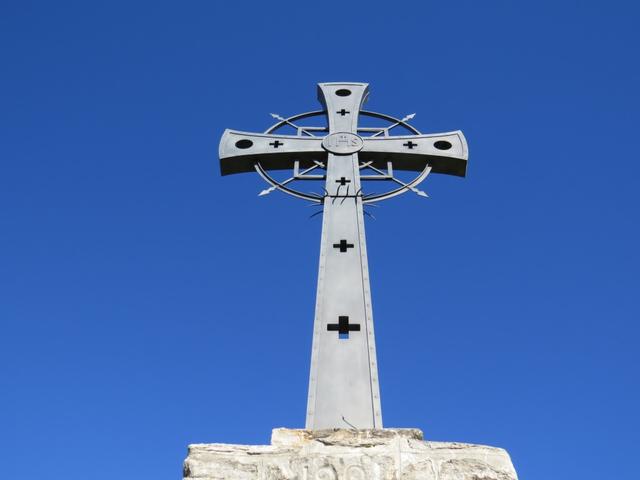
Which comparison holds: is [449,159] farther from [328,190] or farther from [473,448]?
[473,448]

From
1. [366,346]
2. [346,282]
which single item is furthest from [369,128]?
[366,346]

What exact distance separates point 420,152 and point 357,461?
4.06 meters

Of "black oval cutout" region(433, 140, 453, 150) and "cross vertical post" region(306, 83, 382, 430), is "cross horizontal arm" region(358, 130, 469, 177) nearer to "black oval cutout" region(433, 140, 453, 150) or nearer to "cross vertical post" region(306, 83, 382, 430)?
"black oval cutout" region(433, 140, 453, 150)

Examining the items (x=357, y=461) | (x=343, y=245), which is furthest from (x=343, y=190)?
(x=357, y=461)

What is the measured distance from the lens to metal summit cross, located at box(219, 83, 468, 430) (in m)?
5.21

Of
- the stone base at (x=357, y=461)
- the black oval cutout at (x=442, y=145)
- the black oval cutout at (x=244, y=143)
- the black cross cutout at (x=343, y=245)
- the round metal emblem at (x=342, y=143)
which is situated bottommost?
the stone base at (x=357, y=461)

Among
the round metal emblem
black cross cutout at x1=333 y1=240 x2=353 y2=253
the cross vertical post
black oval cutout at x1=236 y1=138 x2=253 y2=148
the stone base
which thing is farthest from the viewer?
black oval cutout at x1=236 y1=138 x2=253 y2=148

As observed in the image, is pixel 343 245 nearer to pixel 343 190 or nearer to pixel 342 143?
pixel 343 190

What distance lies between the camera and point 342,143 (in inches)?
289

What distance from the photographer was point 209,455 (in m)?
4.07

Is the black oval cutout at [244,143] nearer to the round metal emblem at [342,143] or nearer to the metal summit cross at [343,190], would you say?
the metal summit cross at [343,190]

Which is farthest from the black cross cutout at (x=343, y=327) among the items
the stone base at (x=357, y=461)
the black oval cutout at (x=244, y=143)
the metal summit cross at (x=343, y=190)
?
the black oval cutout at (x=244, y=143)

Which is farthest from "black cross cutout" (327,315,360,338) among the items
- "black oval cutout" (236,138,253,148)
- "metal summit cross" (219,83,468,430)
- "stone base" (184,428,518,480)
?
"black oval cutout" (236,138,253,148)

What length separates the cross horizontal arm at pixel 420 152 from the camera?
738 cm
